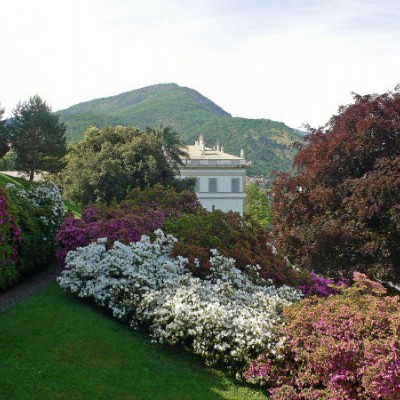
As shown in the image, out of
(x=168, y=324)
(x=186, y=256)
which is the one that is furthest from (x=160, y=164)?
(x=168, y=324)

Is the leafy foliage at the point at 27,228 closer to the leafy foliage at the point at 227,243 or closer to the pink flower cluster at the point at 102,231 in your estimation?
the pink flower cluster at the point at 102,231

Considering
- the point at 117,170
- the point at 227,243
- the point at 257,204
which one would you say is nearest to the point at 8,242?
the point at 227,243

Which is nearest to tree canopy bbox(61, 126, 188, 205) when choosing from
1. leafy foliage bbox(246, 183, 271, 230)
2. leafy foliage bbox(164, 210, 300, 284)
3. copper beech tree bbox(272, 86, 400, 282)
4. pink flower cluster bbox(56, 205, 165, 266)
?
copper beech tree bbox(272, 86, 400, 282)

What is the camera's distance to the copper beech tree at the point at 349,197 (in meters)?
12.7

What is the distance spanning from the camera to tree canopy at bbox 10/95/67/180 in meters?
36.5

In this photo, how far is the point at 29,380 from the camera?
645 cm

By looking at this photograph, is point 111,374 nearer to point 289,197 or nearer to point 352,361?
point 352,361

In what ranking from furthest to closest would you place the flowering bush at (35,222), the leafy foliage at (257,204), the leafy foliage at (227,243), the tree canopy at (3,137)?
1. the leafy foliage at (257,204)
2. the tree canopy at (3,137)
3. the flowering bush at (35,222)
4. the leafy foliage at (227,243)

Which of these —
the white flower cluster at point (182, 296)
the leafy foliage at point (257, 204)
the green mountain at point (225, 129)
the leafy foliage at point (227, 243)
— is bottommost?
the leafy foliage at point (257, 204)

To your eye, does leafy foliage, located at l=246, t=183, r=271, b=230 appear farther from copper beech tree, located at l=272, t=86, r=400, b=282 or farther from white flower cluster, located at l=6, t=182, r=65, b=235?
white flower cluster, located at l=6, t=182, r=65, b=235

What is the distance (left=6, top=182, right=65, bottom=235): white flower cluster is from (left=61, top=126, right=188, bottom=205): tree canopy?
56.3 feet

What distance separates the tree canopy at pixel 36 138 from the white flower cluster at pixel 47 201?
23.1 m

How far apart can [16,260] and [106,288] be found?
2124 mm

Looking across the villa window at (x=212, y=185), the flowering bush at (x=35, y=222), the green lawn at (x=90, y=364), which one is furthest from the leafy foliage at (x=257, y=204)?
the green lawn at (x=90, y=364)
